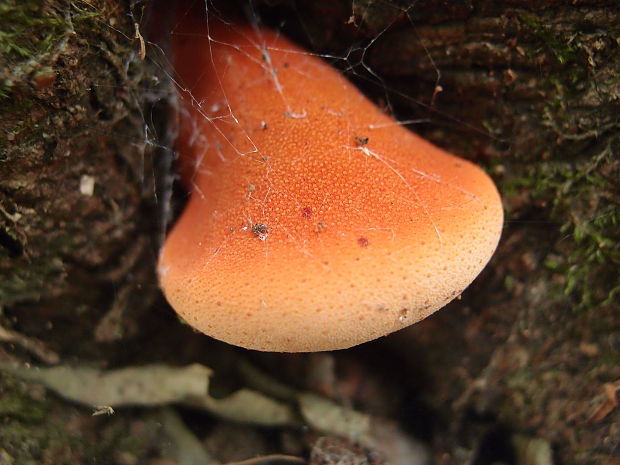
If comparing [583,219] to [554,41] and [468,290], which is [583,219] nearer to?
[468,290]

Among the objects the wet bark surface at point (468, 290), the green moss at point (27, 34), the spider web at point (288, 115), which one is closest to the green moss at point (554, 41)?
the wet bark surface at point (468, 290)

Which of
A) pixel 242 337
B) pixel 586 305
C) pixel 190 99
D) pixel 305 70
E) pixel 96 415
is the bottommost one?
pixel 96 415

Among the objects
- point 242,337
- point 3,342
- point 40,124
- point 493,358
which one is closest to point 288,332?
point 242,337

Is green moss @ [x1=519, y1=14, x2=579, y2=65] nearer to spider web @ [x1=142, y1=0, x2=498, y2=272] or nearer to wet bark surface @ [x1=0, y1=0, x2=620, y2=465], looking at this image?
wet bark surface @ [x1=0, y1=0, x2=620, y2=465]

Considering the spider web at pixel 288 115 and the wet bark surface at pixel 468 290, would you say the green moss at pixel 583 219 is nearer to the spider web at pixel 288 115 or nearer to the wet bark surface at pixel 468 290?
the wet bark surface at pixel 468 290

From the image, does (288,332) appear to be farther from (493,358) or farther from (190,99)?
(493,358)

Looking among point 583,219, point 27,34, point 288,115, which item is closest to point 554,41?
point 583,219

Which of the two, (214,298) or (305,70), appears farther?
(305,70)
